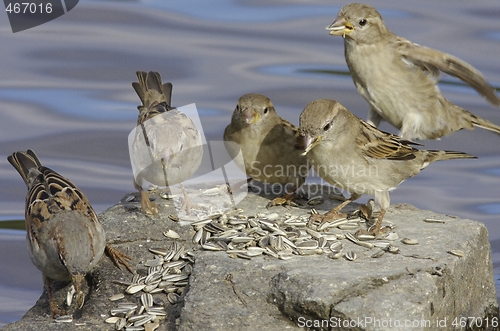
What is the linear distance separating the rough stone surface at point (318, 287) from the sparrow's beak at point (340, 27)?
2.52 metres

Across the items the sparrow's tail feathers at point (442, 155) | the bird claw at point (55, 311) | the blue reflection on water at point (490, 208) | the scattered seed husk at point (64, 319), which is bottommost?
the blue reflection on water at point (490, 208)

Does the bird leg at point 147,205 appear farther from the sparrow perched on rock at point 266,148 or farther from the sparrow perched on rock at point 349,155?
the sparrow perched on rock at point 349,155

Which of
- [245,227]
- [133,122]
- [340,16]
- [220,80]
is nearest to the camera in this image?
[245,227]

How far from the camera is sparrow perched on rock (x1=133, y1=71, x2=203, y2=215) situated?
7438 mm

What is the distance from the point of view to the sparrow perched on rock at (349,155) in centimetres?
723

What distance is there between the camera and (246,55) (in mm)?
14711

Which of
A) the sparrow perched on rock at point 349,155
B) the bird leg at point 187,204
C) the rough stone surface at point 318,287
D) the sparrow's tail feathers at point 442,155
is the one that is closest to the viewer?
the rough stone surface at point 318,287

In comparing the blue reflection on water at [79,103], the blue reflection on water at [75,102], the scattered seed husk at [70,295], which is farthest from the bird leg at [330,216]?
the blue reflection on water at [75,102]

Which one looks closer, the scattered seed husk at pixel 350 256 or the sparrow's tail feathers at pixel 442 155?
the scattered seed husk at pixel 350 256

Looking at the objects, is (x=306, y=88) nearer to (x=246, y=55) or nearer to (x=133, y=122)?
(x=246, y=55)

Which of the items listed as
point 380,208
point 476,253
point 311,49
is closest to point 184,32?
point 311,49

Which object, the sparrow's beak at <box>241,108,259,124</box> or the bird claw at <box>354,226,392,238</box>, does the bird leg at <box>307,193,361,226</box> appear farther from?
Answer: the sparrow's beak at <box>241,108,259,124</box>

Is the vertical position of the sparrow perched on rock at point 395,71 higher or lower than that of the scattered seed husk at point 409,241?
higher

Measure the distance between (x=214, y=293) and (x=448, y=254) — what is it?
1.87 meters
